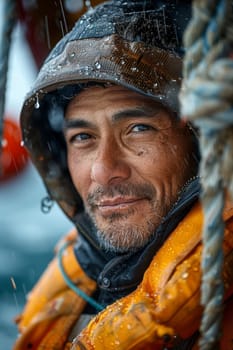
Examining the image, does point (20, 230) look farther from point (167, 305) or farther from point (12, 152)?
point (167, 305)

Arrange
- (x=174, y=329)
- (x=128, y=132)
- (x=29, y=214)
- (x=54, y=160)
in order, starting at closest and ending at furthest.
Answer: (x=174, y=329) → (x=128, y=132) → (x=54, y=160) → (x=29, y=214)

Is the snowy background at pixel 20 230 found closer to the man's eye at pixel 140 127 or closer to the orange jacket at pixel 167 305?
the man's eye at pixel 140 127

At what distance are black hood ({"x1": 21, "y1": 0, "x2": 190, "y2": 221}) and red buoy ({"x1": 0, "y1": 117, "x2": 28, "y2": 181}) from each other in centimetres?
151

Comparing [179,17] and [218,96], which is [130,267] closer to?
[179,17]

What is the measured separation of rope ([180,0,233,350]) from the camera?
947 mm

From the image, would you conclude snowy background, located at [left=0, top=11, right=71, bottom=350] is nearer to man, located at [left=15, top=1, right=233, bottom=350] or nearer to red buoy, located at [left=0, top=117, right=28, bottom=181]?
red buoy, located at [left=0, top=117, right=28, bottom=181]

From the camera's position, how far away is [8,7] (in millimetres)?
1630

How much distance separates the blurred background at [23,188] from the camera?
3.04 meters

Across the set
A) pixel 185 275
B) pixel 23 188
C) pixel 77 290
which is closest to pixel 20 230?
pixel 23 188

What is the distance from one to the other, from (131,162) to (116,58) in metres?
0.36

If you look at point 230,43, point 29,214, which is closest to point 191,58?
point 230,43

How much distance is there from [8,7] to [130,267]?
3.10 feet

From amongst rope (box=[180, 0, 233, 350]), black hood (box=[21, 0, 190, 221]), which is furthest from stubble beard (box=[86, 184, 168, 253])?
rope (box=[180, 0, 233, 350])


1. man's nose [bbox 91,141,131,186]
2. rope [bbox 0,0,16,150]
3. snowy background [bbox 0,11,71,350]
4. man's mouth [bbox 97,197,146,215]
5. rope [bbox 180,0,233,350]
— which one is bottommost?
snowy background [bbox 0,11,71,350]
